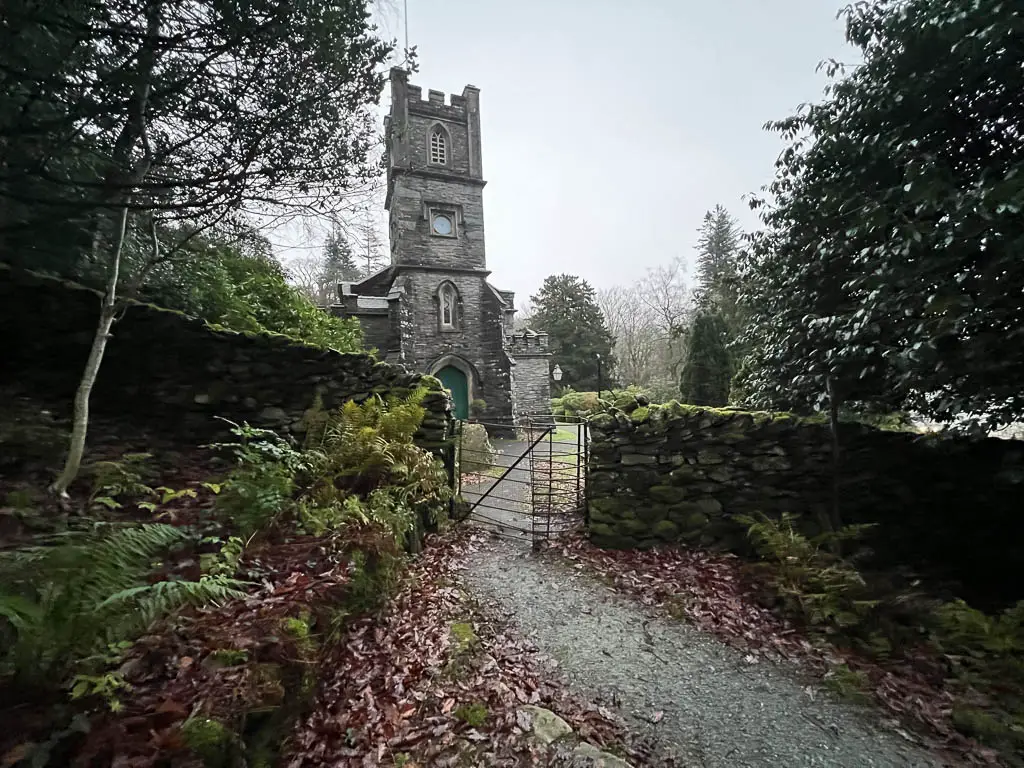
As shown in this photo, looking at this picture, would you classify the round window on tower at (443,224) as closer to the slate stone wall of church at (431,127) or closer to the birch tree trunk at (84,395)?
the slate stone wall of church at (431,127)

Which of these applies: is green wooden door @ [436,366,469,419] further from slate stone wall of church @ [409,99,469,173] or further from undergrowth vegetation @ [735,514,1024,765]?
undergrowth vegetation @ [735,514,1024,765]

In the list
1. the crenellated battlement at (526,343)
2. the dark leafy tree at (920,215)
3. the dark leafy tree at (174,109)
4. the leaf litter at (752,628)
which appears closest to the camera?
the dark leafy tree at (174,109)

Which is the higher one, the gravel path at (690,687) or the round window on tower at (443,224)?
the round window on tower at (443,224)

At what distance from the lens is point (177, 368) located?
495 cm

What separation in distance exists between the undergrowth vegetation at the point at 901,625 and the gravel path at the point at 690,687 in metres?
0.45

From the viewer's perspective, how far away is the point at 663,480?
5.06 meters

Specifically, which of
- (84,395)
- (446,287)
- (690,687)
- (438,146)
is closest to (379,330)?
(446,287)

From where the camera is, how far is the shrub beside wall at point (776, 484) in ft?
15.8

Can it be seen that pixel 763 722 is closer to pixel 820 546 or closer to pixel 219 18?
pixel 820 546

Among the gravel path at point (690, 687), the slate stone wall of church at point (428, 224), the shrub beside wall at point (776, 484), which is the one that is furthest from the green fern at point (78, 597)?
the slate stone wall of church at point (428, 224)

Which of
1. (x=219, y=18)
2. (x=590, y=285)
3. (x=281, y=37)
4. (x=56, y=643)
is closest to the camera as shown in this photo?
(x=56, y=643)

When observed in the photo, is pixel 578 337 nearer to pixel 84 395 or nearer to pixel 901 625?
pixel 901 625

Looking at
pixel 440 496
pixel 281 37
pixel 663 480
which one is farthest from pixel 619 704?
pixel 281 37

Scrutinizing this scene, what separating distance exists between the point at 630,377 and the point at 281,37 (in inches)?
1010
